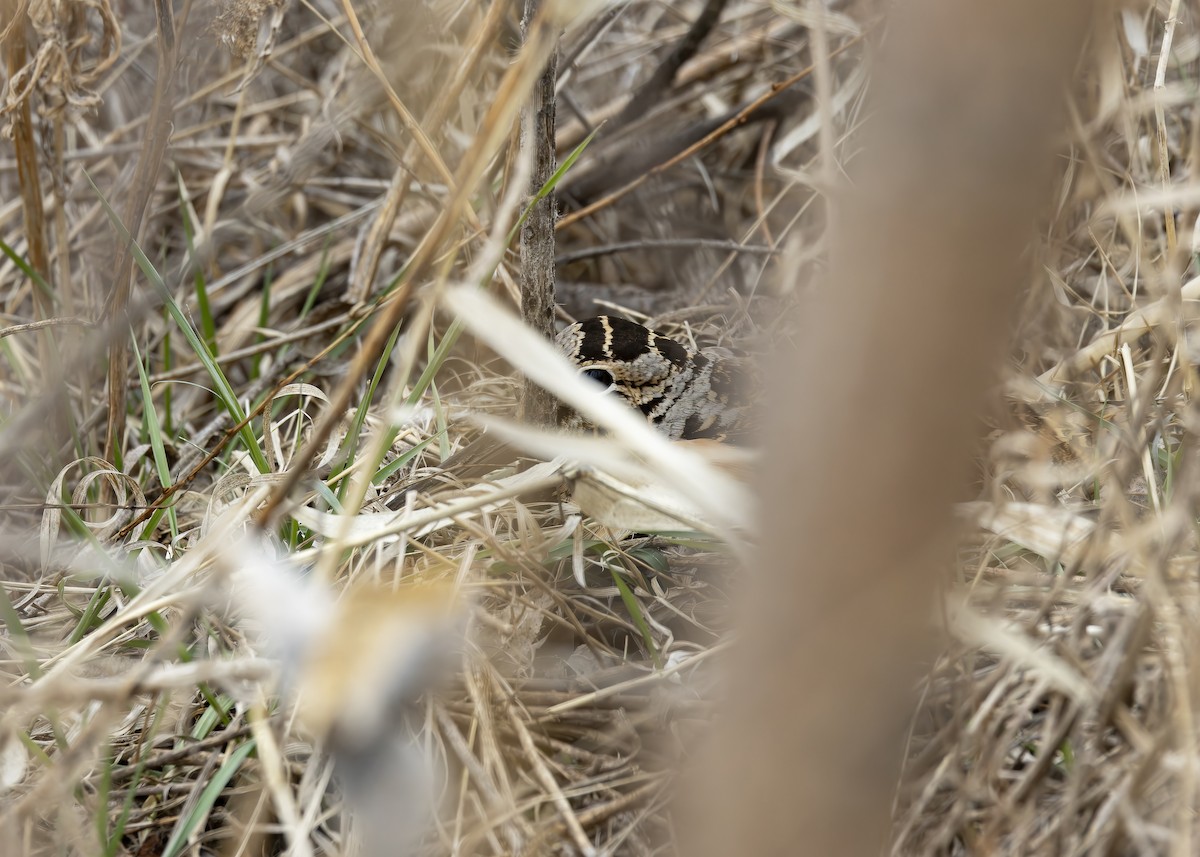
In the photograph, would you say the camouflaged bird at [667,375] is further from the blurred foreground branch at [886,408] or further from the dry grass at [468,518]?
the blurred foreground branch at [886,408]

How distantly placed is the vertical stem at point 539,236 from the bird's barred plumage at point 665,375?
2.63 ft

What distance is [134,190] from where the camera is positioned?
2.62 m

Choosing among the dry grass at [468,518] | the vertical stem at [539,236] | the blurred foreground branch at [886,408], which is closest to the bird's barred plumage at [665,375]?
the dry grass at [468,518]

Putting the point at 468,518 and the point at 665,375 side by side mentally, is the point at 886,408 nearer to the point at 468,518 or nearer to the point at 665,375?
the point at 468,518

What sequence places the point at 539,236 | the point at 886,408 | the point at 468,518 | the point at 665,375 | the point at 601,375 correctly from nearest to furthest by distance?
the point at 886,408 < the point at 468,518 < the point at 539,236 < the point at 601,375 < the point at 665,375

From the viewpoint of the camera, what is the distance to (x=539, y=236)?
7.24 ft

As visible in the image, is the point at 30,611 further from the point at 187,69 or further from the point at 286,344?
the point at 187,69

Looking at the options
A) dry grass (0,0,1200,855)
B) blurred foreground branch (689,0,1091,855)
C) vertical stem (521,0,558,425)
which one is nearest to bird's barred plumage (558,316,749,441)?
dry grass (0,0,1200,855)

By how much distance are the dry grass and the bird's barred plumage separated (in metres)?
0.20

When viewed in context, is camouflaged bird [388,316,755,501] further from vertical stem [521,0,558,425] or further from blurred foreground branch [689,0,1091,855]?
blurred foreground branch [689,0,1091,855]

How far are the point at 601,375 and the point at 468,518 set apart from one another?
1.26 meters

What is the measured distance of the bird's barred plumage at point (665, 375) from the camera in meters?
3.27

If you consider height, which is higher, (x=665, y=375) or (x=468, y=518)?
(x=468, y=518)

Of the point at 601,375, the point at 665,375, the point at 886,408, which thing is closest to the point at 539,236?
the point at 601,375
